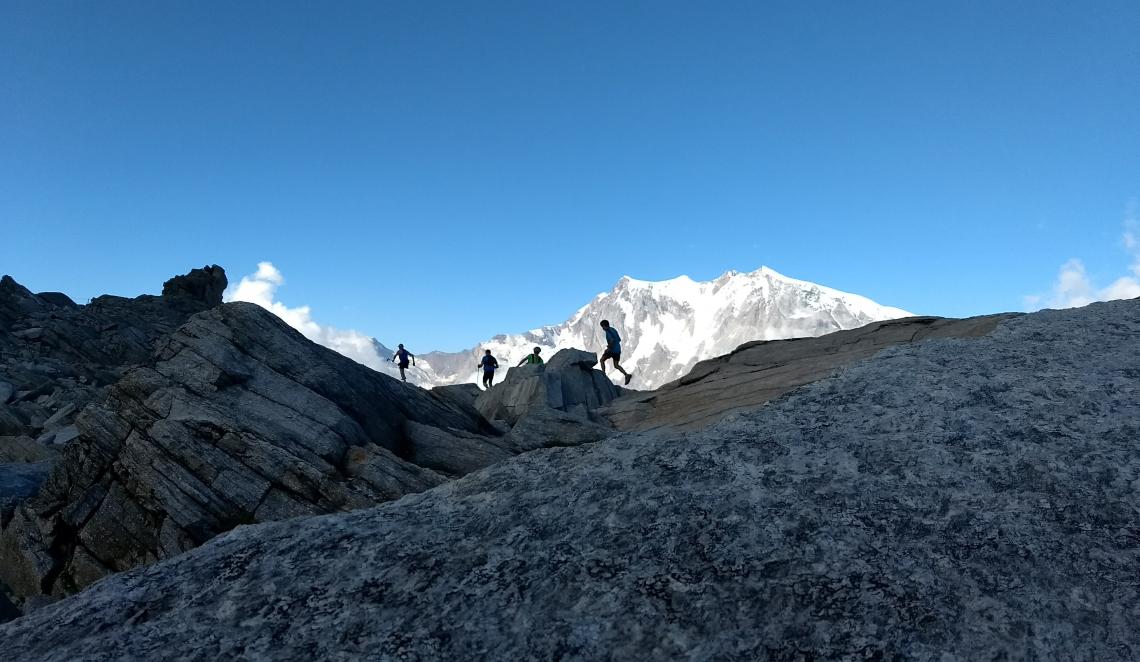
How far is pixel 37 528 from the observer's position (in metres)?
23.7

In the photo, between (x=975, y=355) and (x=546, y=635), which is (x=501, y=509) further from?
(x=975, y=355)

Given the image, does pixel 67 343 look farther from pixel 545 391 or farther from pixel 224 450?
pixel 224 450

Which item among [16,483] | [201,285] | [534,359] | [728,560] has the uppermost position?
[201,285]

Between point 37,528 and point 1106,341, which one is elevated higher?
point 1106,341

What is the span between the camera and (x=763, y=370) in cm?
2111

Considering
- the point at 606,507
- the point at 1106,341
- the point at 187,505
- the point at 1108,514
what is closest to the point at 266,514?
the point at 187,505

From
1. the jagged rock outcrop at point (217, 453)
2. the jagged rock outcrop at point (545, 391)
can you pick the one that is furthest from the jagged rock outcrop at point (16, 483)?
the jagged rock outcrop at point (545, 391)

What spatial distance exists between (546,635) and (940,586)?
4087 mm

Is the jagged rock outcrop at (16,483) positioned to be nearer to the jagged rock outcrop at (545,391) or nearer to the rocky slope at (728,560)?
the jagged rock outcrop at (545,391)

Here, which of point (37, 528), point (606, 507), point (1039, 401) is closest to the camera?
point (606, 507)

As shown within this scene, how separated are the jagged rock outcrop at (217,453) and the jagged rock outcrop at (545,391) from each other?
12.5 metres

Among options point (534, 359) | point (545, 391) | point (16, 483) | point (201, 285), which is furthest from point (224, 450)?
point (201, 285)

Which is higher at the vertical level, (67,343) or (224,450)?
(67,343)

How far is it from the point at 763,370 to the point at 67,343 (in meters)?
97.0
